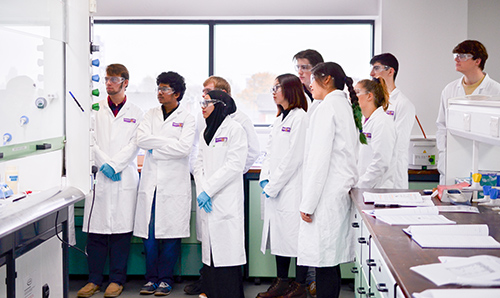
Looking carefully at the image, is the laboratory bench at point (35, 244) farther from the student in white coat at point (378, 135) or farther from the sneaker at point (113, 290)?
the student in white coat at point (378, 135)

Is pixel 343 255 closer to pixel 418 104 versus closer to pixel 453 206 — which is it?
pixel 453 206

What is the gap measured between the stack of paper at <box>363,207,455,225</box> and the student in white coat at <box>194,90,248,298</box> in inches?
43.5

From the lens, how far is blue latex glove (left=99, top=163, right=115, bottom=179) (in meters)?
3.49

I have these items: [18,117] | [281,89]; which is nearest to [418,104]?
[281,89]

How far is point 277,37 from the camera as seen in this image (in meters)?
4.54

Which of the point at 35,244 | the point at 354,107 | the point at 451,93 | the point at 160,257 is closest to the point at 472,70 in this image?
the point at 451,93

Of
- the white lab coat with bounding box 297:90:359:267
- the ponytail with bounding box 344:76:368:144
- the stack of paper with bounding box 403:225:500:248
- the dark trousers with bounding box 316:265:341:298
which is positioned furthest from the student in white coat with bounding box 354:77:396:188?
the stack of paper with bounding box 403:225:500:248

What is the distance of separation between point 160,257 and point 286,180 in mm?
1049

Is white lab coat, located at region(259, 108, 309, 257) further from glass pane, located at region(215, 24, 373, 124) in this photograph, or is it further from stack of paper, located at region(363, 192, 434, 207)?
glass pane, located at region(215, 24, 373, 124)

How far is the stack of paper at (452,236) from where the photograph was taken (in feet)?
5.66

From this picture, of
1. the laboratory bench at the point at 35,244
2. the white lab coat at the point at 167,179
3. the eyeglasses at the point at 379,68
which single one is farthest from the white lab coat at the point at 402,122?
the laboratory bench at the point at 35,244

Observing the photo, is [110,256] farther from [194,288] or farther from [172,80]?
[172,80]

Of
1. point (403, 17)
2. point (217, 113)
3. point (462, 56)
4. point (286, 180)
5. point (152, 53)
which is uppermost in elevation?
point (403, 17)

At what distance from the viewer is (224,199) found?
3195 mm
